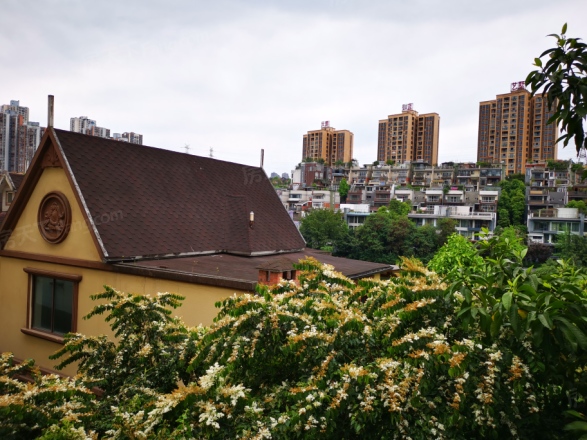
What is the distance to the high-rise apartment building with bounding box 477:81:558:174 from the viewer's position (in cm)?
10288

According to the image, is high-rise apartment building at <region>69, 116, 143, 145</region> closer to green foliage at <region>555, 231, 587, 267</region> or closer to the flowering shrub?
the flowering shrub

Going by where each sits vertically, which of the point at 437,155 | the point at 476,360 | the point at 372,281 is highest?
the point at 437,155

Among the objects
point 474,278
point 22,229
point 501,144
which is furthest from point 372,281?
point 501,144

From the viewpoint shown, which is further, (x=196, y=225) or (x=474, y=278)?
(x=196, y=225)

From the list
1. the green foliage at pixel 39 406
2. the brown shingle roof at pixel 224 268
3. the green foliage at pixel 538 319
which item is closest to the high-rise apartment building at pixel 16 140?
the brown shingle roof at pixel 224 268

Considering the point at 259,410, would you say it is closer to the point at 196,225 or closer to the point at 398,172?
the point at 196,225

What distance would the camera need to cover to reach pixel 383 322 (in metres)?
4.09

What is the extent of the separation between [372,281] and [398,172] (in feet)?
300

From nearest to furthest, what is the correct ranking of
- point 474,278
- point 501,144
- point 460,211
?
point 474,278
point 460,211
point 501,144

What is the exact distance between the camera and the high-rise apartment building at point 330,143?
131 metres

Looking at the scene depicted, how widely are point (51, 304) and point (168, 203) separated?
3.91 metres

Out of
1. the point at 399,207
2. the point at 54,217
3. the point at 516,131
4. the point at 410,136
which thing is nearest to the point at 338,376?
the point at 54,217

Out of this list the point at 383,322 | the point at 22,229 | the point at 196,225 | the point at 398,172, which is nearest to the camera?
the point at 383,322

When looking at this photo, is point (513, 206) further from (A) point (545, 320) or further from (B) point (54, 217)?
(A) point (545, 320)
